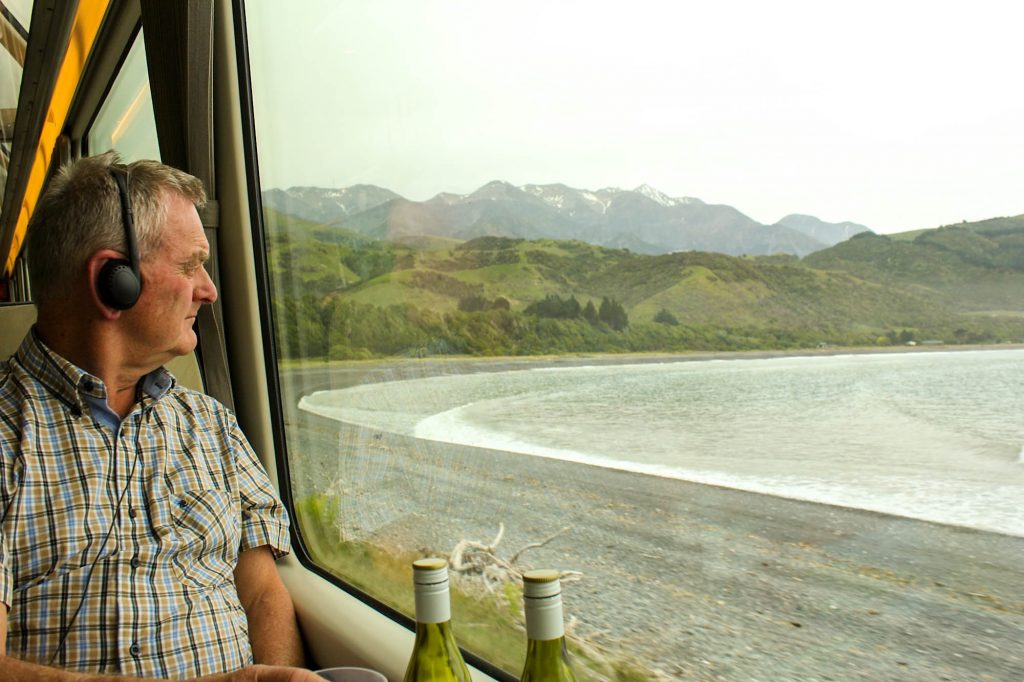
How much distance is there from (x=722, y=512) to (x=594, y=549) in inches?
10.5

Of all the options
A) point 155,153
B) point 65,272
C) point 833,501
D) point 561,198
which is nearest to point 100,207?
point 65,272

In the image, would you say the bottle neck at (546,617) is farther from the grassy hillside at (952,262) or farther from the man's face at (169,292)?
the man's face at (169,292)

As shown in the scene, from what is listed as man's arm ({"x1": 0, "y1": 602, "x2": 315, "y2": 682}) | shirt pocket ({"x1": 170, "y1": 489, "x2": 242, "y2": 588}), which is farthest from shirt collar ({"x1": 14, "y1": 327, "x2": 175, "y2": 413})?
man's arm ({"x1": 0, "y1": 602, "x2": 315, "y2": 682})

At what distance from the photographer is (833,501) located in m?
0.91

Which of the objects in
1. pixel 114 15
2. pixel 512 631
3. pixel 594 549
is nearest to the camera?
pixel 594 549

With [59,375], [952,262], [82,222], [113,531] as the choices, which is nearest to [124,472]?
[113,531]

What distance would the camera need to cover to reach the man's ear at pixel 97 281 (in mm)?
1435

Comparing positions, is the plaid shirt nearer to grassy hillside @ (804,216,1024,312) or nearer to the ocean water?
the ocean water

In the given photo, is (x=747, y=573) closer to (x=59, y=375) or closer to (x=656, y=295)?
(x=656, y=295)

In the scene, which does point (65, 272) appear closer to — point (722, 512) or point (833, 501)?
point (722, 512)

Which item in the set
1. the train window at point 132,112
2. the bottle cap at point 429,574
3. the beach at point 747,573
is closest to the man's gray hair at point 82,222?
the beach at point 747,573

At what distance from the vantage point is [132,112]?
11.6ft

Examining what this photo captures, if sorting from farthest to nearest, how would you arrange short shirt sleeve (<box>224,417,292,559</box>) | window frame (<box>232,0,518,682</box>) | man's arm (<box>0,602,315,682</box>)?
window frame (<box>232,0,518,682</box>) < short shirt sleeve (<box>224,417,292,559</box>) < man's arm (<box>0,602,315,682</box>)

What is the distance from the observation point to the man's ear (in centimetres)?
143
